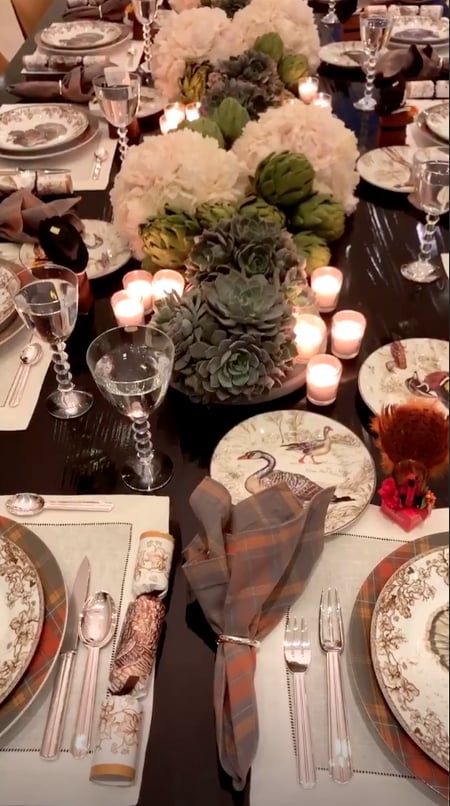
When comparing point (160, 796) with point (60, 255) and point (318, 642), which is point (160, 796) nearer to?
point (318, 642)

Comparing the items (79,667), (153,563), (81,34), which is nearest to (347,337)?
(153,563)

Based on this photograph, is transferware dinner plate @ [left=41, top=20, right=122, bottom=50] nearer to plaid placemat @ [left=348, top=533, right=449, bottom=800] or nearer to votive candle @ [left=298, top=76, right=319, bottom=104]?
votive candle @ [left=298, top=76, right=319, bottom=104]

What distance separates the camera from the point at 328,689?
504mm

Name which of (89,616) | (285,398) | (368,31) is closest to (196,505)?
(89,616)

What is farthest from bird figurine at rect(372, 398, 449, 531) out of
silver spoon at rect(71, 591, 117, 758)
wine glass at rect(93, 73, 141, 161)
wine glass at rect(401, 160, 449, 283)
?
wine glass at rect(93, 73, 141, 161)

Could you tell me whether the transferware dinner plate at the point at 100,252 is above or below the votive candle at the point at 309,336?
above

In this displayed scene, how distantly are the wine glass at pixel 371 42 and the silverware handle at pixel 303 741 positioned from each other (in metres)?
1.26

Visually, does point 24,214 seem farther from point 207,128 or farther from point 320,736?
point 320,736

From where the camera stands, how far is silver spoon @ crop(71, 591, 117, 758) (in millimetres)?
484

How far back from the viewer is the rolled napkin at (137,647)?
502 mm

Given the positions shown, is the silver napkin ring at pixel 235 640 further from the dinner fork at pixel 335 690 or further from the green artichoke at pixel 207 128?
the green artichoke at pixel 207 128

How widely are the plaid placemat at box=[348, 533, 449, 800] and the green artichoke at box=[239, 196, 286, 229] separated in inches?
18.3

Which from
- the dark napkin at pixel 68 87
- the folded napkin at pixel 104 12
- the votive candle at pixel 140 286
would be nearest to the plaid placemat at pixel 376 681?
the votive candle at pixel 140 286

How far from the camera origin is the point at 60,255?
859 mm
